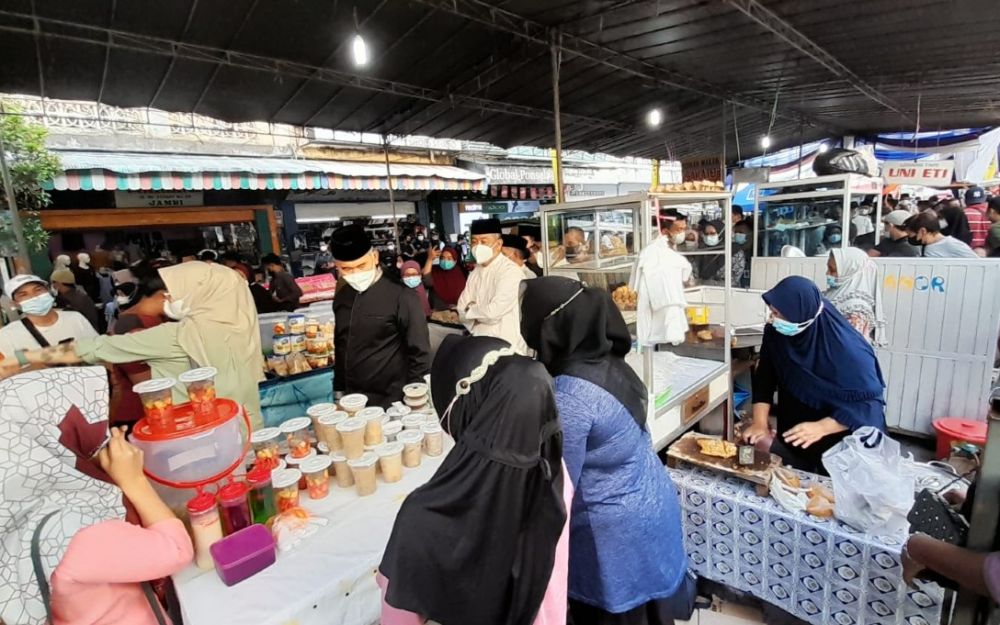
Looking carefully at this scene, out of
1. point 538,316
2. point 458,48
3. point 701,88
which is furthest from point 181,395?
point 701,88

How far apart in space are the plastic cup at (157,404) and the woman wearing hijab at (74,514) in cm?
12

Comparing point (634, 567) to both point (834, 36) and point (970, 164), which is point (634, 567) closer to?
point (834, 36)

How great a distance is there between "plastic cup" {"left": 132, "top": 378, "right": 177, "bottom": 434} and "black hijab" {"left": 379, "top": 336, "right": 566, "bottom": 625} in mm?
880

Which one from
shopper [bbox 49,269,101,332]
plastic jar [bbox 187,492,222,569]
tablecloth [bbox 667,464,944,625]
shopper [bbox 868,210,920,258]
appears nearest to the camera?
plastic jar [bbox 187,492,222,569]

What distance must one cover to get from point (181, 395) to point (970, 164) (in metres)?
18.1

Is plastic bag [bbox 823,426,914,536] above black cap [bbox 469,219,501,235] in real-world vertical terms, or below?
below

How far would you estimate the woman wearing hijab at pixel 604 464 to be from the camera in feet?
4.92

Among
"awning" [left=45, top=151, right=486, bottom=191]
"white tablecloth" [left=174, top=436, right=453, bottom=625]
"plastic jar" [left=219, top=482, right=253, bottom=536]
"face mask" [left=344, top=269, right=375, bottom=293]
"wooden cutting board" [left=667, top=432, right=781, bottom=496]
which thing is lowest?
"wooden cutting board" [left=667, top=432, right=781, bottom=496]

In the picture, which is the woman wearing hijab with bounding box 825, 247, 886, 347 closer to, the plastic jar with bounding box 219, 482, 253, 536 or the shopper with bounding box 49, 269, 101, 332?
the plastic jar with bounding box 219, 482, 253, 536

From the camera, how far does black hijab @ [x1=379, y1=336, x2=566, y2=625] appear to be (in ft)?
3.48

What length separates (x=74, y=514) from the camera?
3.76ft

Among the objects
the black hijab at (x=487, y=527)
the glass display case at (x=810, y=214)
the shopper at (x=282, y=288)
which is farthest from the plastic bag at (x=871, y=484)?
the shopper at (x=282, y=288)

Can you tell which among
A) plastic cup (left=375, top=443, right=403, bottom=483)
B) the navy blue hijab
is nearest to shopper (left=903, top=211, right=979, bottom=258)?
the navy blue hijab

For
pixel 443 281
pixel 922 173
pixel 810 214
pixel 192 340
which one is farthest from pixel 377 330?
pixel 922 173
